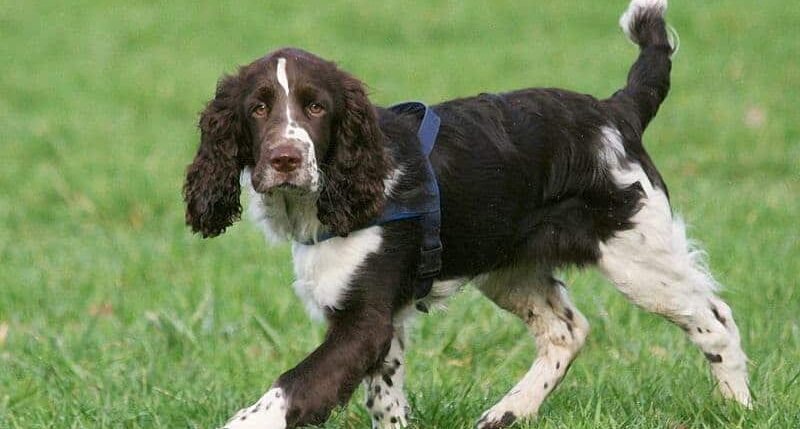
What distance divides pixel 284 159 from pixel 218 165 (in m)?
0.43

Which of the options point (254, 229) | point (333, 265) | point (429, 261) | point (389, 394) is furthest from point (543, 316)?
point (254, 229)

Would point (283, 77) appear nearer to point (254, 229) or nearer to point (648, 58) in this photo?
point (648, 58)

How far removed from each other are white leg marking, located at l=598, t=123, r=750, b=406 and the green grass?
167 millimetres

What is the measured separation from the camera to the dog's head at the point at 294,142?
4309 millimetres

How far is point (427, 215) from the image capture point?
4.70 m

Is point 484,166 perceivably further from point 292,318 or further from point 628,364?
point 292,318

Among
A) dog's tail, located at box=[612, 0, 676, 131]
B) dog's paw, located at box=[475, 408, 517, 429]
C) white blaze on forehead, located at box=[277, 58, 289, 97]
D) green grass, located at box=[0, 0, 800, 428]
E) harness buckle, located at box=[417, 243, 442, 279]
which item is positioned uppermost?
white blaze on forehead, located at box=[277, 58, 289, 97]

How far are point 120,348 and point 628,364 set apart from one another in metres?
2.13

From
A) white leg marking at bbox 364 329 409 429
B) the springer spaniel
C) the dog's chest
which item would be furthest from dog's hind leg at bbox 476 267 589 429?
the dog's chest

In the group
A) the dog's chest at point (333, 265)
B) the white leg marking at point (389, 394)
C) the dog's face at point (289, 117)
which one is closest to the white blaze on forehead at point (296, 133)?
the dog's face at point (289, 117)

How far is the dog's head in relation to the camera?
14.1ft

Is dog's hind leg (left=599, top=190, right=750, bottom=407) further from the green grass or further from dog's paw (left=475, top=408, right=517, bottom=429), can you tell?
dog's paw (left=475, top=408, right=517, bottom=429)

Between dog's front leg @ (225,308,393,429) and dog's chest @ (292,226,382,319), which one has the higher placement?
dog's chest @ (292,226,382,319)

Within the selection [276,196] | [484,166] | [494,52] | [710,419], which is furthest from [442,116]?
[494,52]
